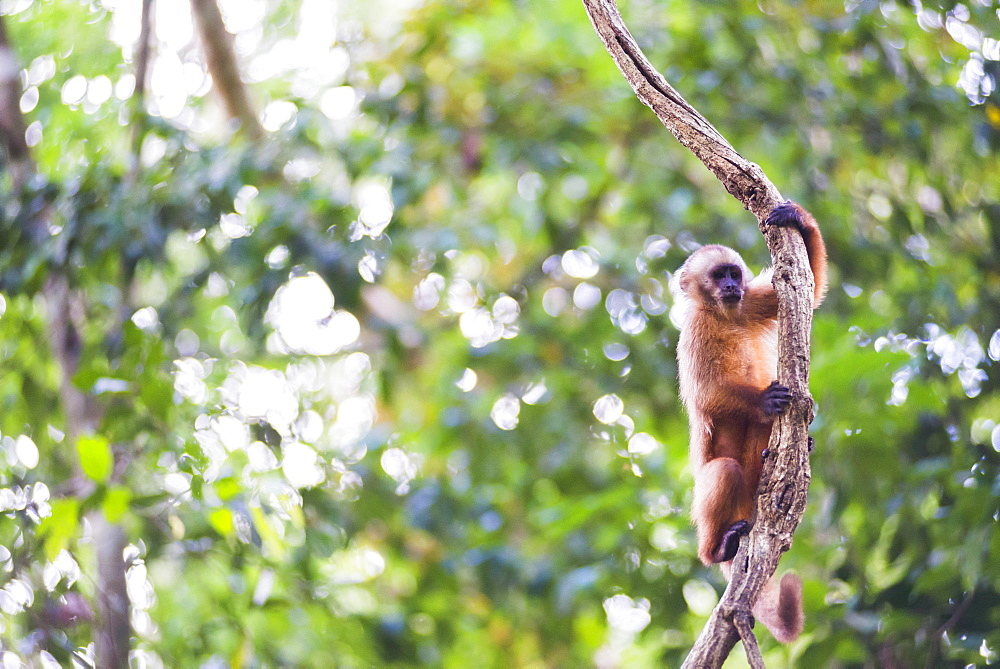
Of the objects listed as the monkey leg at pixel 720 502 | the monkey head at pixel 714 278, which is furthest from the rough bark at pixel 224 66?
the monkey leg at pixel 720 502

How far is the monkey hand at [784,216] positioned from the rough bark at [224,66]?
18.2 ft

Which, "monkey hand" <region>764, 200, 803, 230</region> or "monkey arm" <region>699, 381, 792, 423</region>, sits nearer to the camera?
"monkey hand" <region>764, 200, 803, 230</region>

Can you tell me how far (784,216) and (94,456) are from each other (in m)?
2.90

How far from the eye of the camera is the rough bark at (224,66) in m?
7.44

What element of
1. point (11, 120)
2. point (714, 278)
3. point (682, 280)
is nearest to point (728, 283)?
point (714, 278)

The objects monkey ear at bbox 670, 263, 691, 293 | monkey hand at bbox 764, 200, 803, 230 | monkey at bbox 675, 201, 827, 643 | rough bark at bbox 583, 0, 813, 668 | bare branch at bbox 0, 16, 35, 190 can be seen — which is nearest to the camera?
rough bark at bbox 583, 0, 813, 668

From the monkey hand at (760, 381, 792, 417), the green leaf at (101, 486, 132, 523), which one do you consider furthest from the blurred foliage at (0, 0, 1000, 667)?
the monkey hand at (760, 381, 792, 417)

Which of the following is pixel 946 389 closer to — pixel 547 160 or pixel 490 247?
pixel 547 160

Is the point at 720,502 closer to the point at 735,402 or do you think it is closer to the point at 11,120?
the point at 735,402

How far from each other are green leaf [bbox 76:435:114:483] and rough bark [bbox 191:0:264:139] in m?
4.21

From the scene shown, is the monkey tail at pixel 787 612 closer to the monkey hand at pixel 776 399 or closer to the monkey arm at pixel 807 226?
the monkey hand at pixel 776 399

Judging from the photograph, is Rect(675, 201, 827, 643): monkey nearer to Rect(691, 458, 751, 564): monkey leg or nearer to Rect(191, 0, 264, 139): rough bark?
Rect(691, 458, 751, 564): monkey leg

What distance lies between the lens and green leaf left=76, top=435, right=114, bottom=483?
3.75 metres

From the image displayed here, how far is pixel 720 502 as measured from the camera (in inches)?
144
